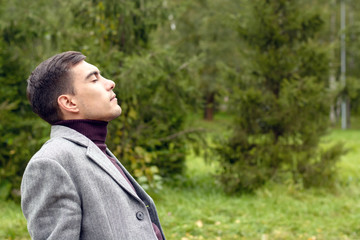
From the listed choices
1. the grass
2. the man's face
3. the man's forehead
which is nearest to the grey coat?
the man's face

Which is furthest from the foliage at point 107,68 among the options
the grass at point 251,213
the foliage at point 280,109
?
the foliage at point 280,109

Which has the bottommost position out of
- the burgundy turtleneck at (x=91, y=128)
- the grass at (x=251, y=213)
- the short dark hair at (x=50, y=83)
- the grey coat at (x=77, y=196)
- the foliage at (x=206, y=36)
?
the grass at (x=251, y=213)

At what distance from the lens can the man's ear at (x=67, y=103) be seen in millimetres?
1809

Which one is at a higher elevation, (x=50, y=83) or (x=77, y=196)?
(x=50, y=83)

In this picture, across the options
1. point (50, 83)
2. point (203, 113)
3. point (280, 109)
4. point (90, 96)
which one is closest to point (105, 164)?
point (90, 96)

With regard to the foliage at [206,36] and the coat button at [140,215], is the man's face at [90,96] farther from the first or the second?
the foliage at [206,36]

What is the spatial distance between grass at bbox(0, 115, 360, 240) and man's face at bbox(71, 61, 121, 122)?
3439 mm

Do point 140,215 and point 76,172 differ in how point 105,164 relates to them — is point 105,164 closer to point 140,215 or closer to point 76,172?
point 76,172

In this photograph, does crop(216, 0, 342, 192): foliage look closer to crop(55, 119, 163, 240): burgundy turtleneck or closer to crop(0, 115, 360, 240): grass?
crop(0, 115, 360, 240): grass

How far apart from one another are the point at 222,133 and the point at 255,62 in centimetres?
142

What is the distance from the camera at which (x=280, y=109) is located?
7758mm

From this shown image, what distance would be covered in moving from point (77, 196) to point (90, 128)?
354mm

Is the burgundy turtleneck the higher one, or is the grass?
the burgundy turtleneck

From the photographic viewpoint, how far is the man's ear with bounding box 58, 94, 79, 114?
71.2 inches
